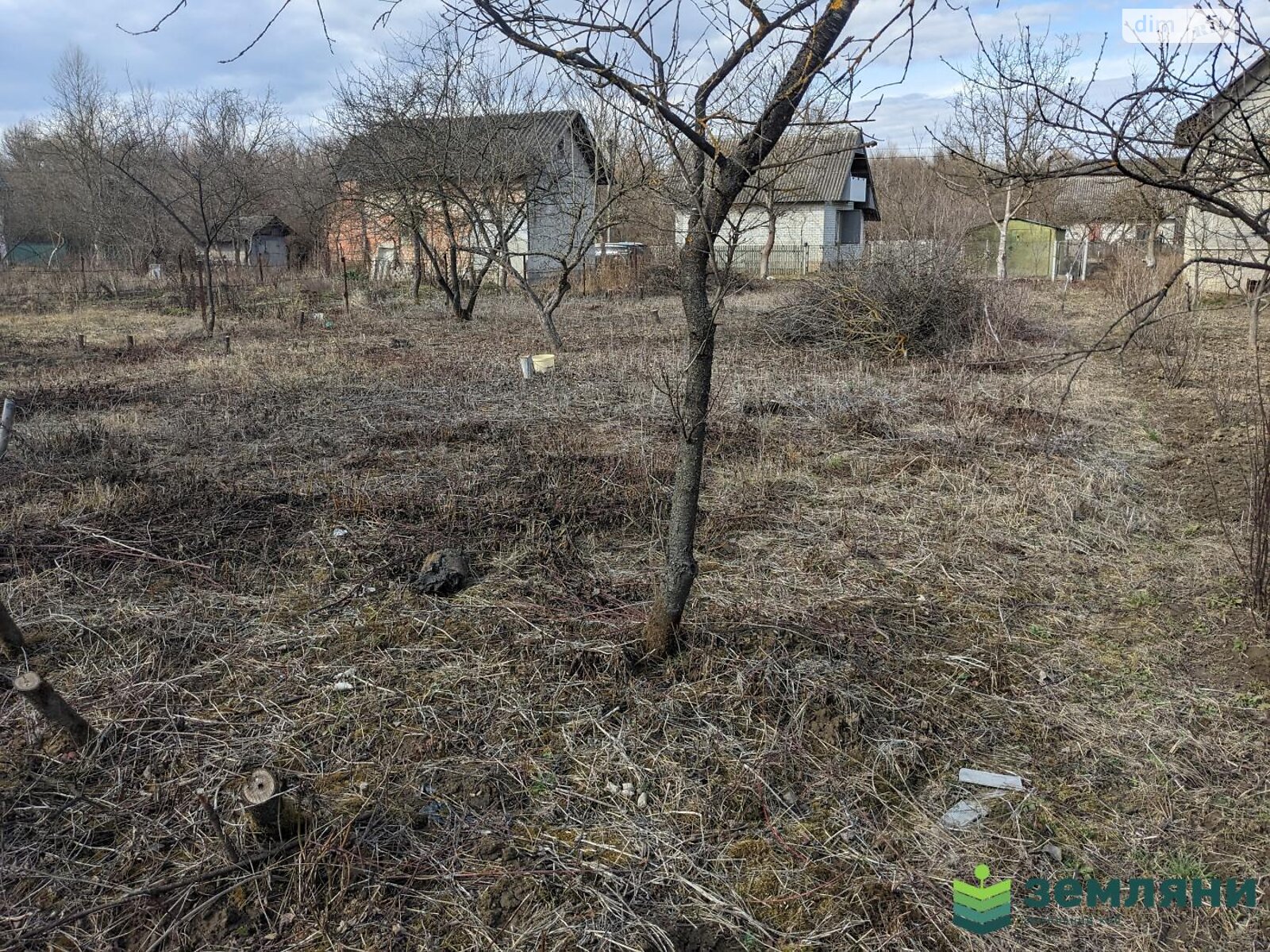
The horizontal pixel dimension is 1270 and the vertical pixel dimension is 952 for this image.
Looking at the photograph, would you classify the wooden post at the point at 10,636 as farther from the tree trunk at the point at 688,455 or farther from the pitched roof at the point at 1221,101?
the pitched roof at the point at 1221,101

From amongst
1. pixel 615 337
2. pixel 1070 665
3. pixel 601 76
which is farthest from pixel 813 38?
pixel 615 337

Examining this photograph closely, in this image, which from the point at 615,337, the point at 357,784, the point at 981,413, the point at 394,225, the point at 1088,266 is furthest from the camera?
the point at 1088,266

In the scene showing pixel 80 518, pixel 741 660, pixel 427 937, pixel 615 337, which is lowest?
pixel 427 937

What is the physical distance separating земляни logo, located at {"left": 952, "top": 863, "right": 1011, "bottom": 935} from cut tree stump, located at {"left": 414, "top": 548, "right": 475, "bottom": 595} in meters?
2.46

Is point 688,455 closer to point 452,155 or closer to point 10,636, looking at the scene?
point 10,636

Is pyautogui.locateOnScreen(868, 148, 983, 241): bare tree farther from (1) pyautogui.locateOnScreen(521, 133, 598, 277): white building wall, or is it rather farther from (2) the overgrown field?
(2) the overgrown field

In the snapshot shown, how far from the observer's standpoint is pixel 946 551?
14.3ft

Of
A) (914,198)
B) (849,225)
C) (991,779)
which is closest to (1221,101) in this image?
(991,779)

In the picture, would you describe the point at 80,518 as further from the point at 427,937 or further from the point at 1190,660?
the point at 1190,660

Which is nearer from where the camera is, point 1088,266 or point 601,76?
point 601,76

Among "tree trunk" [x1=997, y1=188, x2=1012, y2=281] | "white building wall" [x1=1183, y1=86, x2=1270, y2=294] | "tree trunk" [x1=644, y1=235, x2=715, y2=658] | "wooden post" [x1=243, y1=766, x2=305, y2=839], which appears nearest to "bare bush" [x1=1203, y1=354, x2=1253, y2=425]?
"white building wall" [x1=1183, y1=86, x2=1270, y2=294]

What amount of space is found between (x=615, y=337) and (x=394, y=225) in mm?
9022

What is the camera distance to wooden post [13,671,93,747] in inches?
97.3

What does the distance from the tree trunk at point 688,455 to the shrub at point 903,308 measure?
845 cm
